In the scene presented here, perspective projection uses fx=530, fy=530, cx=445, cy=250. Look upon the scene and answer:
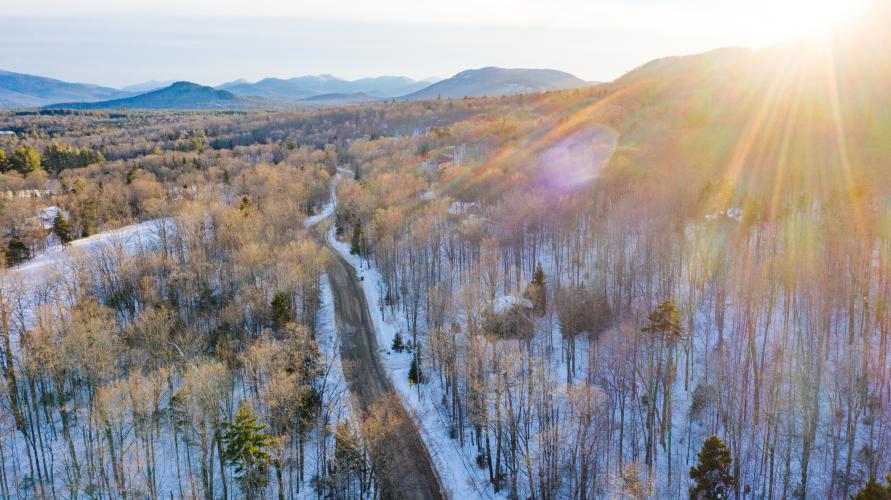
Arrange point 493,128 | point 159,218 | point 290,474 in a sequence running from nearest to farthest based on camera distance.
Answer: point 290,474
point 159,218
point 493,128

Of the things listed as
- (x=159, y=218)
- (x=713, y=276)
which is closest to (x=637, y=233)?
(x=713, y=276)

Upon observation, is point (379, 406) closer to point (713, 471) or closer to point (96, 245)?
point (713, 471)

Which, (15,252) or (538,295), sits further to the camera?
(15,252)

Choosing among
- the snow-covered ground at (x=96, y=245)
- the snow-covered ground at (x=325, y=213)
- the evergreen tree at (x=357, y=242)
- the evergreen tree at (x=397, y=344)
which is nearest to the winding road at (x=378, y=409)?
the evergreen tree at (x=397, y=344)

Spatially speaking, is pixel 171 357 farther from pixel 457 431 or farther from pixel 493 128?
pixel 493 128

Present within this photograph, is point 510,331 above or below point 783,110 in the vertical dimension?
below

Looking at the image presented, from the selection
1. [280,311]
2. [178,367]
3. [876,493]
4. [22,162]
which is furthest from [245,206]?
[876,493]

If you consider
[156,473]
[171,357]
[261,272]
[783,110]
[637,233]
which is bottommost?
[156,473]
